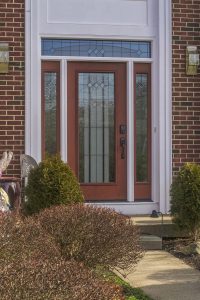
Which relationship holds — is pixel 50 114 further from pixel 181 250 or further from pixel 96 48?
pixel 181 250

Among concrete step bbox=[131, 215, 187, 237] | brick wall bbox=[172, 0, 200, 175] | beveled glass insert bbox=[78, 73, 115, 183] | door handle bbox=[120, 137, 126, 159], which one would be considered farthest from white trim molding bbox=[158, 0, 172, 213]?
concrete step bbox=[131, 215, 187, 237]

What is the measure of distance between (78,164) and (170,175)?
4.46ft

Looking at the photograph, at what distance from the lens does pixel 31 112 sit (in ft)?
28.0

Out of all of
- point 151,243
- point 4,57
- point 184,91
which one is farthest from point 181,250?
point 4,57

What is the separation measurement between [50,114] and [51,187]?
1.91 metres

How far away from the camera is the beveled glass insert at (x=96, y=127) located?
8.86 meters

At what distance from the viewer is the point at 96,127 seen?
29.2 feet

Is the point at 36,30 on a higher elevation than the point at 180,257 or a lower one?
higher

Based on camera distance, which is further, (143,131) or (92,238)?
(143,131)

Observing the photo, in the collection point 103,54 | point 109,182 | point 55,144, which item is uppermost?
point 103,54

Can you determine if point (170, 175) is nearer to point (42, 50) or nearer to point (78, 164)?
point (78, 164)

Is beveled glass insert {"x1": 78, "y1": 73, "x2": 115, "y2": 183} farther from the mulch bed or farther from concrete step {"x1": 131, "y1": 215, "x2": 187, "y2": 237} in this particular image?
the mulch bed

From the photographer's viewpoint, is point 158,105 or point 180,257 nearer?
point 180,257

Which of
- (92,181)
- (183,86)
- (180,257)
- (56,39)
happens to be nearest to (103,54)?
(56,39)
